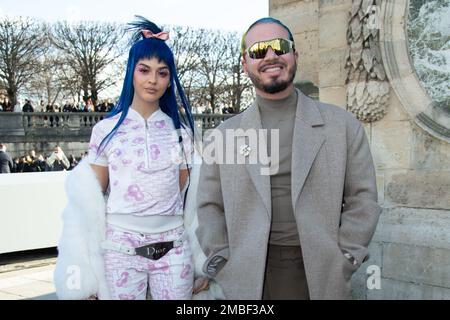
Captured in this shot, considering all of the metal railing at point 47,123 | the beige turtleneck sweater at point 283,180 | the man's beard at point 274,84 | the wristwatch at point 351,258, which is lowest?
the wristwatch at point 351,258

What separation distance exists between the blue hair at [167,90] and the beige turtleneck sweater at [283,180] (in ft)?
2.06

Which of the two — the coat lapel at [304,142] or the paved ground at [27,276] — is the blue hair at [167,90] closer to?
the coat lapel at [304,142]

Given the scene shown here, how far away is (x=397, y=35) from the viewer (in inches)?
156

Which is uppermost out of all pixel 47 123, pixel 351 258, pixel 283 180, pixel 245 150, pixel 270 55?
pixel 47 123

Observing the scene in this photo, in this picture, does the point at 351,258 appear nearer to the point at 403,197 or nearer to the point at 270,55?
the point at 270,55

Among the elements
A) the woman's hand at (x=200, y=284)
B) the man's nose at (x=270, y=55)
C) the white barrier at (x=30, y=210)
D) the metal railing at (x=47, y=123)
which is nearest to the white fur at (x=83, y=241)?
the woman's hand at (x=200, y=284)

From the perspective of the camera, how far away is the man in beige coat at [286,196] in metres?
2.46

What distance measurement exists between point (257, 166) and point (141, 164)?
640mm

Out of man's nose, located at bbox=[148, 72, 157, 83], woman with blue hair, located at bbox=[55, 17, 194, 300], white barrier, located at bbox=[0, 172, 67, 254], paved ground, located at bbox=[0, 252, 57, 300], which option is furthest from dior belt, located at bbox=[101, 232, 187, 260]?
white barrier, located at bbox=[0, 172, 67, 254]

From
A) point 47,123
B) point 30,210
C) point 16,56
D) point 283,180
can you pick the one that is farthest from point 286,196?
point 16,56

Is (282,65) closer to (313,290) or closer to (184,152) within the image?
(184,152)

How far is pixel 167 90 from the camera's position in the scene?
10.1ft

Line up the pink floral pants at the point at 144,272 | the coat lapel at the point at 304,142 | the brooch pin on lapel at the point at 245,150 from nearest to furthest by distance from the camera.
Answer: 1. the coat lapel at the point at 304,142
2. the brooch pin on lapel at the point at 245,150
3. the pink floral pants at the point at 144,272
